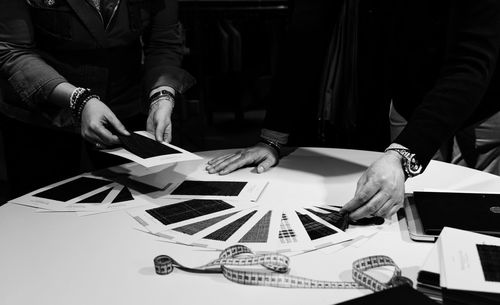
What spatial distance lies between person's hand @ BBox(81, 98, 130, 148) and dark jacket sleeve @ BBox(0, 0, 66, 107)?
16 centimetres

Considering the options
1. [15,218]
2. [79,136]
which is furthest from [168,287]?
[79,136]

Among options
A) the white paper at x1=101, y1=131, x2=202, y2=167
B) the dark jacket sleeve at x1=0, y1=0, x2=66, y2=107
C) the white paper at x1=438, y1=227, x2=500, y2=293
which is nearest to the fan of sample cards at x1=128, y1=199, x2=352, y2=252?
the white paper at x1=101, y1=131, x2=202, y2=167

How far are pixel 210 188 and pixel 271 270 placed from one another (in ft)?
1.62

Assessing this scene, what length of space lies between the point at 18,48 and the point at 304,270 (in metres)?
1.08

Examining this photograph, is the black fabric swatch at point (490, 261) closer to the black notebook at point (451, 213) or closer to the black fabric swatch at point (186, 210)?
the black notebook at point (451, 213)

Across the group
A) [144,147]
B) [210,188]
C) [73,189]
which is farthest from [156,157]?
[73,189]

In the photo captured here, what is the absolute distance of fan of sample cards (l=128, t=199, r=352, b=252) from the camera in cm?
103

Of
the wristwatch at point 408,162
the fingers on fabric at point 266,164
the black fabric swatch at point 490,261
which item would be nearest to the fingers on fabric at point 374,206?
the wristwatch at point 408,162

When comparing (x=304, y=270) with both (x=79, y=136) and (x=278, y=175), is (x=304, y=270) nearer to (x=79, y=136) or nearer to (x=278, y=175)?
(x=278, y=175)

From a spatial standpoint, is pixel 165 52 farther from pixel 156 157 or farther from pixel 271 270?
pixel 271 270

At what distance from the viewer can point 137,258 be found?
98 cm

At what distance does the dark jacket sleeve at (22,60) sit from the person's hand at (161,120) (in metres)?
0.27

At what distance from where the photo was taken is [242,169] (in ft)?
5.09

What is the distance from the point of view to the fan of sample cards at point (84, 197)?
126 cm
